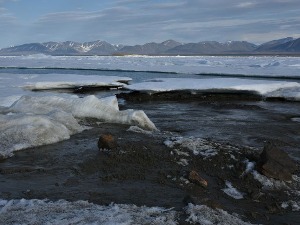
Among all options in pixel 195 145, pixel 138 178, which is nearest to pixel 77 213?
pixel 138 178

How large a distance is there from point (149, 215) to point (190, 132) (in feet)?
15.3

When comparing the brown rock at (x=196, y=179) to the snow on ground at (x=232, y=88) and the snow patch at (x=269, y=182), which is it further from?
the snow on ground at (x=232, y=88)

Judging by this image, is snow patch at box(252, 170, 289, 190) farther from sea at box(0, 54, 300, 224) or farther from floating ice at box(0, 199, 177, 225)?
floating ice at box(0, 199, 177, 225)

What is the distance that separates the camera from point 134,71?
101 feet

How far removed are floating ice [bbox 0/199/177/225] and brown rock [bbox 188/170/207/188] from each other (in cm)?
102

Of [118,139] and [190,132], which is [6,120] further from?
[190,132]

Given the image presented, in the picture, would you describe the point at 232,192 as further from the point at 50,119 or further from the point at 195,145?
the point at 50,119

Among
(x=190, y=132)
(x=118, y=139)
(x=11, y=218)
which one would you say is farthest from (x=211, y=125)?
(x=11, y=218)

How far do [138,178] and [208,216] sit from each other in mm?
1575

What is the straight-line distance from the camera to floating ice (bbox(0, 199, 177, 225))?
148 inches

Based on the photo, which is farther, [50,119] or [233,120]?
[233,120]

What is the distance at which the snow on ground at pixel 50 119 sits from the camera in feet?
22.5

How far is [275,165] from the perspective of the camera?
17.6ft

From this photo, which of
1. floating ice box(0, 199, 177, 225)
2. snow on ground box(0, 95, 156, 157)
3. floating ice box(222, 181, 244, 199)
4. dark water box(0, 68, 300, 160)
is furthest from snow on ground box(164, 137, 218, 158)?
Result: floating ice box(0, 199, 177, 225)
